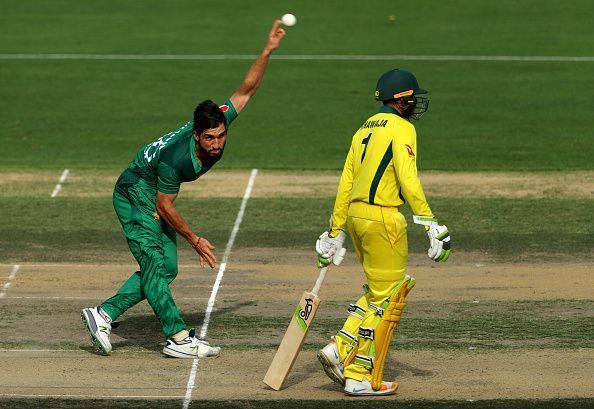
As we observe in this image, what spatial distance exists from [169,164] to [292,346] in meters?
1.81

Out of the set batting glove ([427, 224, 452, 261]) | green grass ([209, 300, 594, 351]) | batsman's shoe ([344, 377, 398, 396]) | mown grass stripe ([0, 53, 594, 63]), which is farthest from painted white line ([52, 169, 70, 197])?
mown grass stripe ([0, 53, 594, 63])

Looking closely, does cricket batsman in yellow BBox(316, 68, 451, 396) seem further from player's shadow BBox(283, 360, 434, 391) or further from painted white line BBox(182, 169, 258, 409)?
painted white line BBox(182, 169, 258, 409)

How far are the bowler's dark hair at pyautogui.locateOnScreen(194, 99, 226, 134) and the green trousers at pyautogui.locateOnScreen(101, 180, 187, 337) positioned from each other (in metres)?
0.82

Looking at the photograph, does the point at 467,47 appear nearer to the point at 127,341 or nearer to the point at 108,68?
the point at 108,68

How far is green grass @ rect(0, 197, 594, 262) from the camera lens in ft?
47.0

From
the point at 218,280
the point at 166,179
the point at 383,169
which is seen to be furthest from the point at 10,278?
the point at 383,169

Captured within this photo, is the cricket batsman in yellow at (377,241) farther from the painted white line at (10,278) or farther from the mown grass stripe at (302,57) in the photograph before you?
the mown grass stripe at (302,57)

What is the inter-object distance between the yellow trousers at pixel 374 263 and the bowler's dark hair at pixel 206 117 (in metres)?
1.38

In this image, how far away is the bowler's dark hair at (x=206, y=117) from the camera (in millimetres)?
10078

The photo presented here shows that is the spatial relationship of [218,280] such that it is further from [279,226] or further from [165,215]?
[165,215]

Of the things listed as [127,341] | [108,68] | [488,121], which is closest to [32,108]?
[108,68]

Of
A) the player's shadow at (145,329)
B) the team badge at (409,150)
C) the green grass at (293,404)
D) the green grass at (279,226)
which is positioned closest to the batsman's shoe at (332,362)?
the green grass at (293,404)

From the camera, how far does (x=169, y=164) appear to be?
1028 centimetres

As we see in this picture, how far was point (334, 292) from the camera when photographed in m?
12.5
